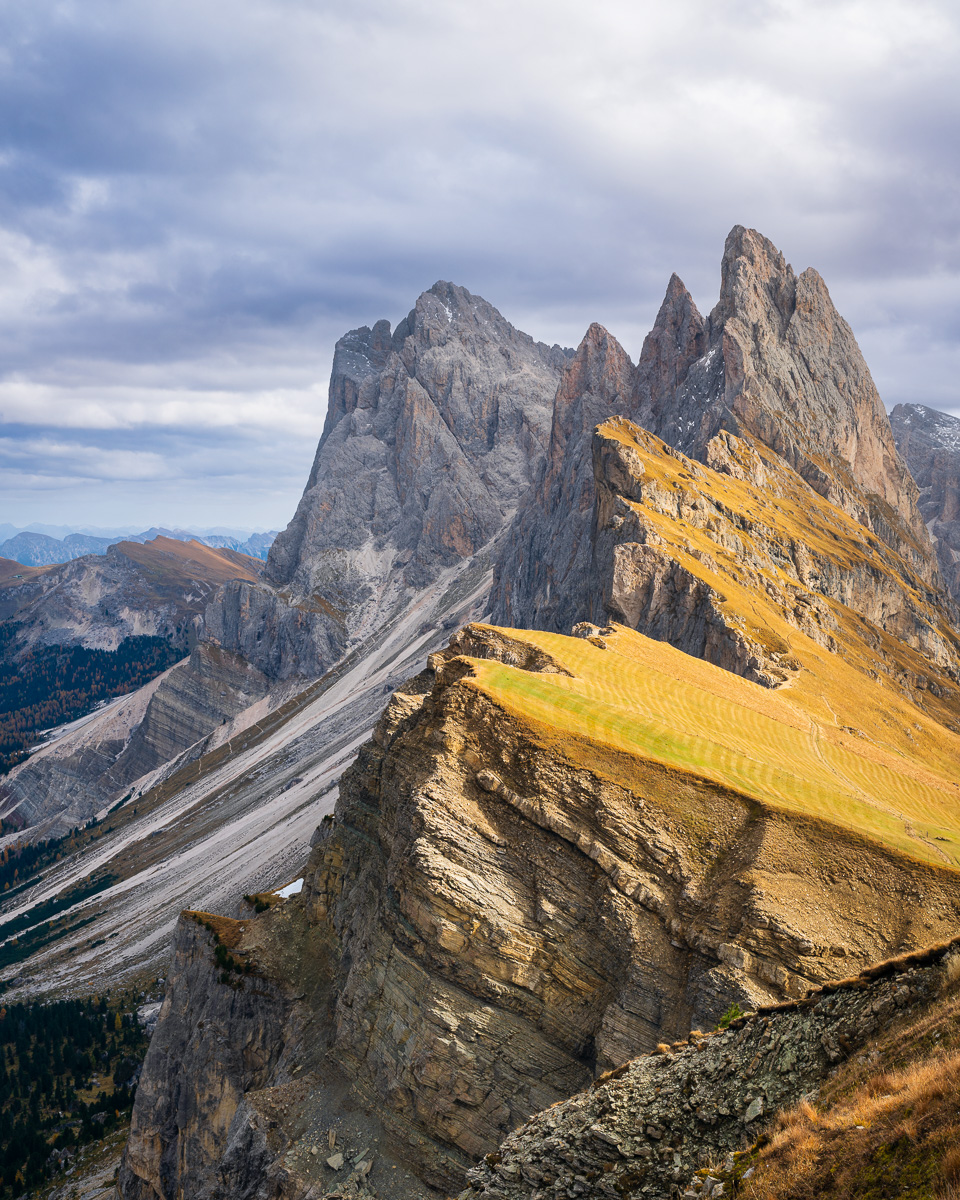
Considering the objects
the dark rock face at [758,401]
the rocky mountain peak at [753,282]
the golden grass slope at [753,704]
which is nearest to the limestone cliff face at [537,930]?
the golden grass slope at [753,704]

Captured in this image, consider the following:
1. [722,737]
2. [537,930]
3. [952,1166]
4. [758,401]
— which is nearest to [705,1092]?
[952,1166]

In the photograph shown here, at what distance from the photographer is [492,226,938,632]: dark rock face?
533 feet

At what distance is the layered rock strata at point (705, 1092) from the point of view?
15.2 m

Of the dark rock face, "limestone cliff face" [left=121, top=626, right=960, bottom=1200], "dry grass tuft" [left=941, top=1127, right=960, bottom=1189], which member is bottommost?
"limestone cliff face" [left=121, top=626, right=960, bottom=1200]

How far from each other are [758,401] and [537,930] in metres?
155

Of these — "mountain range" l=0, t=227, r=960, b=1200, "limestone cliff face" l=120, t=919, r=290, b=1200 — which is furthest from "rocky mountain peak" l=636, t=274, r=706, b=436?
"limestone cliff face" l=120, t=919, r=290, b=1200

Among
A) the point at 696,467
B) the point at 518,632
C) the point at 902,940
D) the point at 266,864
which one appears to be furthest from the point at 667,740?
the point at 266,864

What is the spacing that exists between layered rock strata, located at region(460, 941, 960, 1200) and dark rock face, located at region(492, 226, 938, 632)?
415ft

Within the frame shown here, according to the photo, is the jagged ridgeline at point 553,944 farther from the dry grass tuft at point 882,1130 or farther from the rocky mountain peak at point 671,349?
the rocky mountain peak at point 671,349

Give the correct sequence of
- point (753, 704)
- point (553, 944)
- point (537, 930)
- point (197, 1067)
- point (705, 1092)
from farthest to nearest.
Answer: point (753, 704), point (197, 1067), point (537, 930), point (553, 944), point (705, 1092)

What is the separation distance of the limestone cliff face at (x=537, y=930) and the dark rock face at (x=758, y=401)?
111m

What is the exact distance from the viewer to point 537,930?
1227 inches

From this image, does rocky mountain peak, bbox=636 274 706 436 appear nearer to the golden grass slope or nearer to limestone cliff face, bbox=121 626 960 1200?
the golden grass slope

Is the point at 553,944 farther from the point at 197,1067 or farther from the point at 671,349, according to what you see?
the point at 671,349
